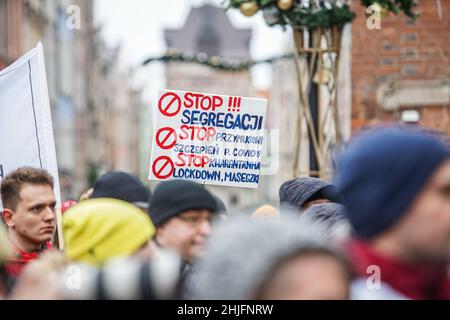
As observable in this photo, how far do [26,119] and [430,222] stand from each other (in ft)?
13.8

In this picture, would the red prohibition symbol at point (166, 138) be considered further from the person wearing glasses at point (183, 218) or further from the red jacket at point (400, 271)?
the red jacket at point (400, 271)

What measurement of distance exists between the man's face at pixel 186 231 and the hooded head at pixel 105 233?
58 centimetres

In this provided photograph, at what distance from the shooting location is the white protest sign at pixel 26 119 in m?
6.38

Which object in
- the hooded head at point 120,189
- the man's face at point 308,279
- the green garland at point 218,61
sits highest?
the green garland at point 218,61

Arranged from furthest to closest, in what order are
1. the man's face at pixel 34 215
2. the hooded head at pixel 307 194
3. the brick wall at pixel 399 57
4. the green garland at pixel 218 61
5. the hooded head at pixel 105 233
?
the green garland at pixel 218 61, the brick wall at pixel 399 57, the hooded head at pixel 307 194, the man's face at pixel 34 215, the hooded head at pixel 105 233

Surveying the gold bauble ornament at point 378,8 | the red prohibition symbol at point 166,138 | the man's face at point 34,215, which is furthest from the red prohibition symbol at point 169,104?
the gold bauble ornament at point 378,8

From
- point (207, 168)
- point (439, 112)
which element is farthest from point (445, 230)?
point (439, 112)

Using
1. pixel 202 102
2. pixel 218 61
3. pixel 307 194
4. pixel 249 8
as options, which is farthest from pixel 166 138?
pixel 218 61

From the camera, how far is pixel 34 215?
504 centimetres

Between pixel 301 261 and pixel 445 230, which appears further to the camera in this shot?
pixel 445 230

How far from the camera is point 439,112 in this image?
504 inches

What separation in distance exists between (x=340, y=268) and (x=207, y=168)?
436 cm

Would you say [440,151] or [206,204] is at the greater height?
[440,151]
